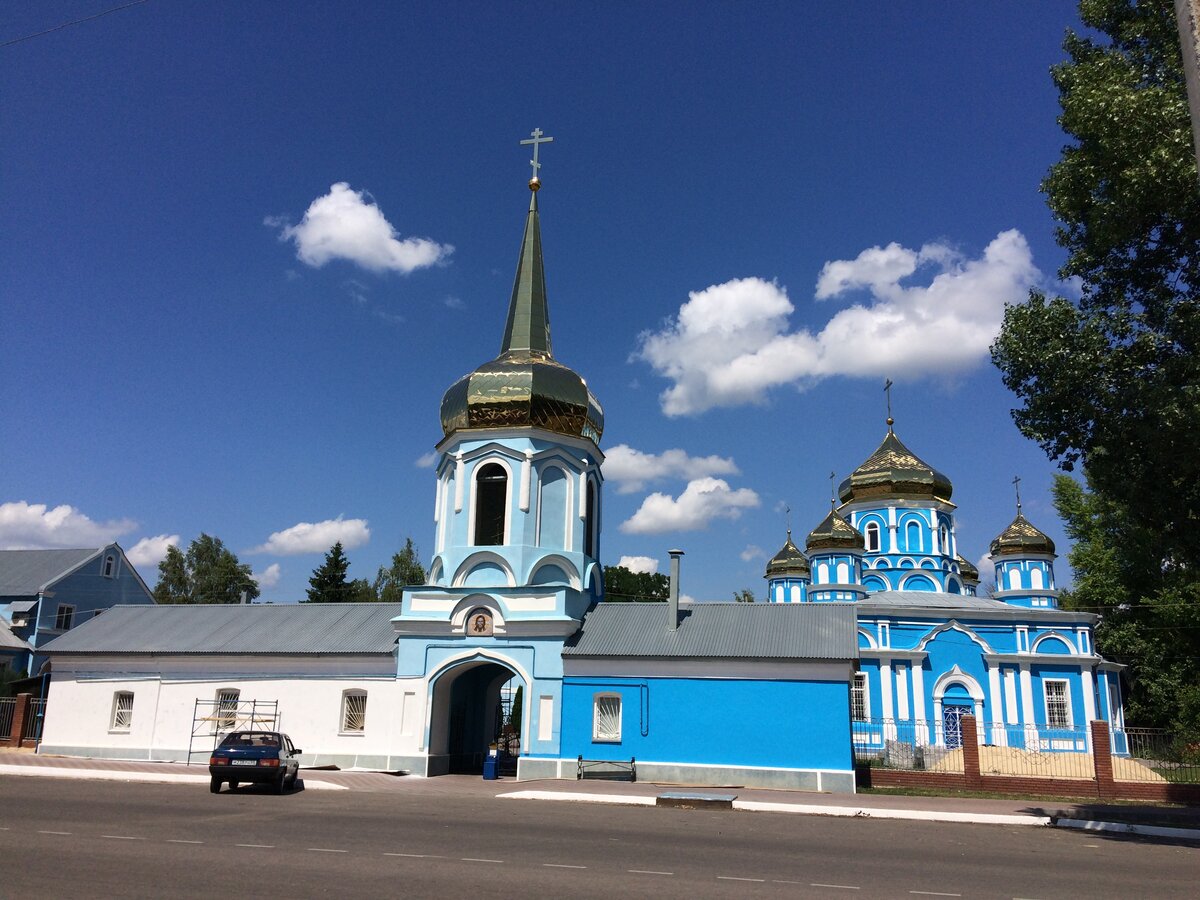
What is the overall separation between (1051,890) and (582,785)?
42.9 feet

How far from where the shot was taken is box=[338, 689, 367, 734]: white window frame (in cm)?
2489

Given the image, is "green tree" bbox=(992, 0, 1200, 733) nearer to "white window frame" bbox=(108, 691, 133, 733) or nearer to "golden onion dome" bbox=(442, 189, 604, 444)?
"golden onion dome" bbox=(442, 189, 604, 444)

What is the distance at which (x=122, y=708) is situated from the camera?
27.1 m

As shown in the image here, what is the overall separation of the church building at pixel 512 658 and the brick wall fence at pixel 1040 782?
1690mm

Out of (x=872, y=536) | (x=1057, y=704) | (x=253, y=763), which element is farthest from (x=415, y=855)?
(x=872, y=536)

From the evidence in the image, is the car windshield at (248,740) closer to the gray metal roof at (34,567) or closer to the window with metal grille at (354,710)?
the window with metal grille at (354,710)

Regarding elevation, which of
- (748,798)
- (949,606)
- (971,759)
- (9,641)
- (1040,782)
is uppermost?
(949,606)

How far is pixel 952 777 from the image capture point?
22.3 m

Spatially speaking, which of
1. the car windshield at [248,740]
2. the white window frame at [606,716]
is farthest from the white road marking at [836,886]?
the white window frame at [606,716]

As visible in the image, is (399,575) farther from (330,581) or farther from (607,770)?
(607,770)

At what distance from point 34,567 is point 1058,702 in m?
45.1

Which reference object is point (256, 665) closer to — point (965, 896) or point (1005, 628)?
point (965, 896)

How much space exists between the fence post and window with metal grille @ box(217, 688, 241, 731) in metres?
7.73

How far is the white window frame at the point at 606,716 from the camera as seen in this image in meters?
23.3
